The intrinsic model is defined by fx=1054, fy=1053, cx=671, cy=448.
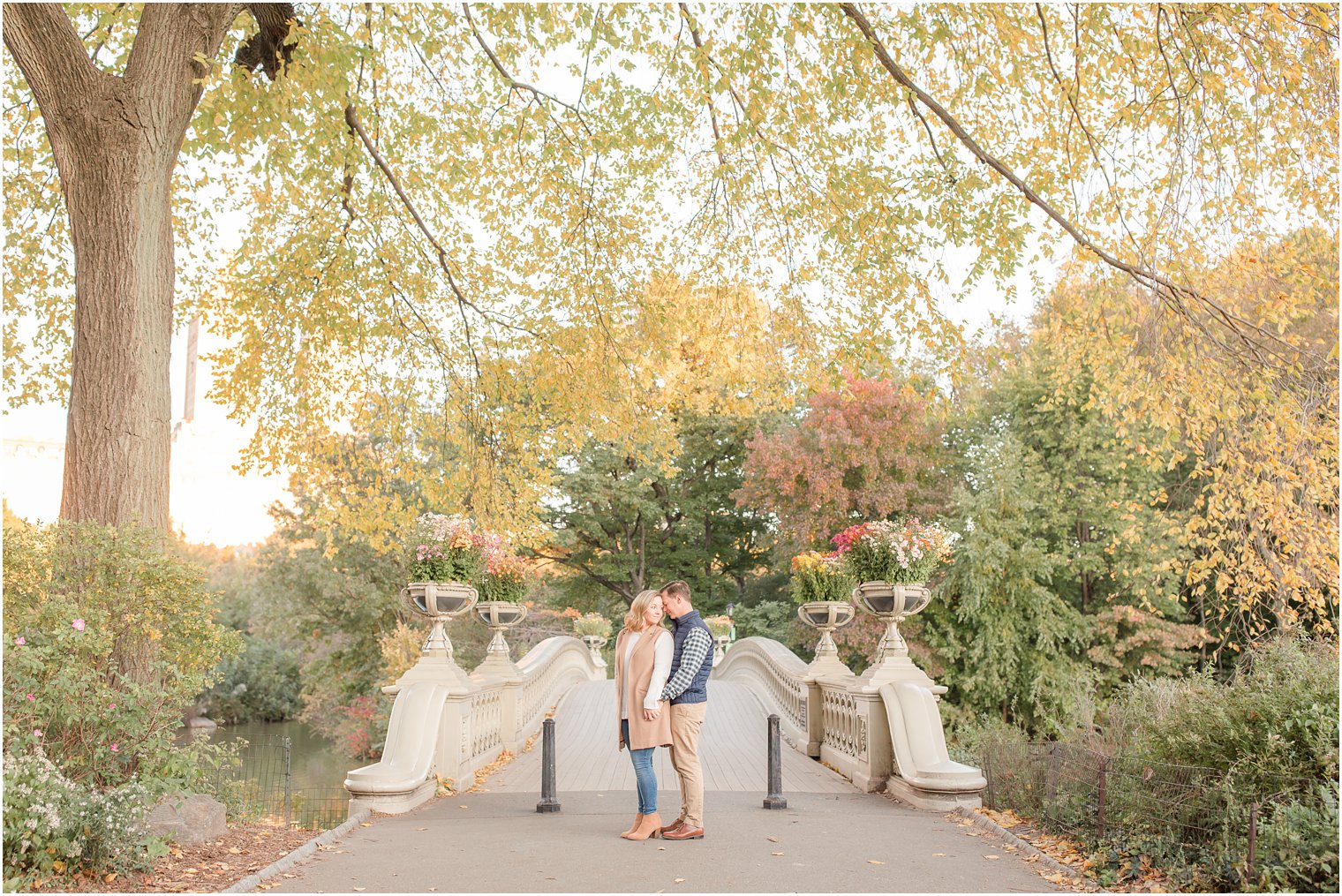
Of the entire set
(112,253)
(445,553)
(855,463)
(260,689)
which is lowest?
(260,689)

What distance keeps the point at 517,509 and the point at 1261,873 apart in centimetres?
1020

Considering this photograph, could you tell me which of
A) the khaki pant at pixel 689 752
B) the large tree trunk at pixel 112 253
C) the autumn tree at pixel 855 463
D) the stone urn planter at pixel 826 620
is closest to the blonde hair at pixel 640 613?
the khaki pant at pixel 689 752

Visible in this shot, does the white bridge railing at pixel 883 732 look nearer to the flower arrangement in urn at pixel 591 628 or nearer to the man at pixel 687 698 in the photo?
the man at pixel 687 698

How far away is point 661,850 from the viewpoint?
6.80m

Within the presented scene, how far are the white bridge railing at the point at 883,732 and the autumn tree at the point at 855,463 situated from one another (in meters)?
12.4

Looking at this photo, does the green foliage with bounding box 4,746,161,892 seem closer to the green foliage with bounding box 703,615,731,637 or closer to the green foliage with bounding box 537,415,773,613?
the green foliage with bounding box 537,415,773,613

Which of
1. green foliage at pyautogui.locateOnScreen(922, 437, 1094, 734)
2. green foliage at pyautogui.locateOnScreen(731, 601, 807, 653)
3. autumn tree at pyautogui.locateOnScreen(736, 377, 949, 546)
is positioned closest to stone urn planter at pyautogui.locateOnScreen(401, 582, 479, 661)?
green foliage at pyautogui.locateOnScreen(922, 437, 1094, 734)

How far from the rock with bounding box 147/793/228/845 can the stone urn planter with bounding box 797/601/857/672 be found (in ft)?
27.3

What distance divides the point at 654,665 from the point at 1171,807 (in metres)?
3.22

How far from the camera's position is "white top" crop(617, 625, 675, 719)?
6.95m

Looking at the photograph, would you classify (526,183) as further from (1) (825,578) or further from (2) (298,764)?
(2) (298,764)

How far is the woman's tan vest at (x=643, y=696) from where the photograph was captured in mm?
6988

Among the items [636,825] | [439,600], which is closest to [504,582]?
[439,600]

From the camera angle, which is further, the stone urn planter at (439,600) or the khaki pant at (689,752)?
the stone urn planter at (439,600)
